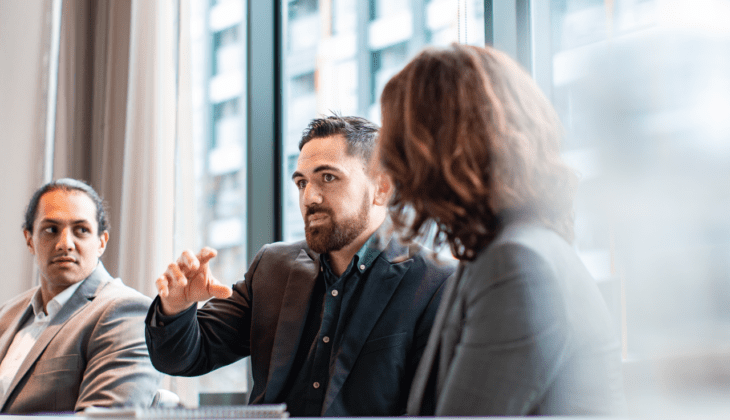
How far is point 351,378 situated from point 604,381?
641mm

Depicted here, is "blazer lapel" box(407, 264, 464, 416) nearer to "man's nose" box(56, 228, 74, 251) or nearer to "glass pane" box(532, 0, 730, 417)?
"glass pane" box(532, 0, 730, 417)

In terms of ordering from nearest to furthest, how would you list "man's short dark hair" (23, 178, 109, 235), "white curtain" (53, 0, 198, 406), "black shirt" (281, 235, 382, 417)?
1. "black shirt" (281, 235, 382, 417)
2. "man's short dark hair" (23, 178, 109, 235)
3. "white curtain" (53, 0, 198, 406)

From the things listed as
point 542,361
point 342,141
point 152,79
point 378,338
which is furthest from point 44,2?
point 542,361

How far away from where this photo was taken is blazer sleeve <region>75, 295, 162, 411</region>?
1.57m

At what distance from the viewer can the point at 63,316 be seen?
1.79 metres

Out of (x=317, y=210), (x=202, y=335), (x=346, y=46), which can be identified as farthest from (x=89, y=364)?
(x=346, y=46)

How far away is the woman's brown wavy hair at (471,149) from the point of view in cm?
88

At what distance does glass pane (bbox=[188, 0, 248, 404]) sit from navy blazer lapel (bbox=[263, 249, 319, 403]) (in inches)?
40.1

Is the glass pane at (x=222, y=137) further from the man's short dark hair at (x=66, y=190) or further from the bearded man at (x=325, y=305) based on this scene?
the bearded man at (x=325, y=305)

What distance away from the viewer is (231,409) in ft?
2.36

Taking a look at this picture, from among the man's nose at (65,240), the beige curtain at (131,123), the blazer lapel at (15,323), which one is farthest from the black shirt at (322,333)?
the beige curtain at (131,123)

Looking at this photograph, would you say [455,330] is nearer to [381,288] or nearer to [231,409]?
[231,409]

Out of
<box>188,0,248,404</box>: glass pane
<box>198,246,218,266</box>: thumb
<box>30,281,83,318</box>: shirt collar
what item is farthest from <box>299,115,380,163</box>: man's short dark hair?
<box>188,0,248,404</box>: glass pane

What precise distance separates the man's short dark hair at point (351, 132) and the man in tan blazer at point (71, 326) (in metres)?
0.68
